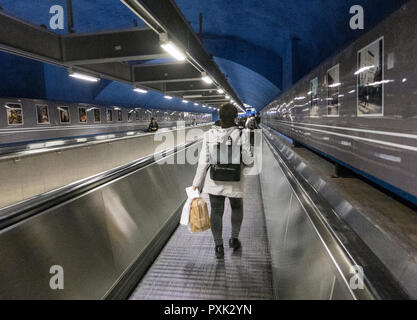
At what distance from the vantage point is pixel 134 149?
11.9m

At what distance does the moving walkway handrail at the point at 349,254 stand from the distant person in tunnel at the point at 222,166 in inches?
41.3

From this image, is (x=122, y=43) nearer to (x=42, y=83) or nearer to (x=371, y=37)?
(x=371, y=37)

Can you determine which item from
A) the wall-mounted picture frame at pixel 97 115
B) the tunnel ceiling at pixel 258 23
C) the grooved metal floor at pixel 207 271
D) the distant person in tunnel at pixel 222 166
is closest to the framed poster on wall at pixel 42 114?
the tunnel ceiling at pixel 258 23

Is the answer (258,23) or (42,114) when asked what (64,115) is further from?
(258,23)

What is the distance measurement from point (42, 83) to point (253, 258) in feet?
42.6

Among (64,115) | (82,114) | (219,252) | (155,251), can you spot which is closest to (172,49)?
(155,251)

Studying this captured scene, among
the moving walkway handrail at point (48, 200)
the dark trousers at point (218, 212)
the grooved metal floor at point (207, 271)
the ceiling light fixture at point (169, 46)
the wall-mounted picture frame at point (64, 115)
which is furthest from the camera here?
the wall-mounted picture frame at point (64, 115)

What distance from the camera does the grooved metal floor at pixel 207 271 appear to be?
286 centimetres

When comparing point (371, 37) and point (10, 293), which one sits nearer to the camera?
point (10, 293)

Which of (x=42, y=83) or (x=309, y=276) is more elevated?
(x=42, y=83)

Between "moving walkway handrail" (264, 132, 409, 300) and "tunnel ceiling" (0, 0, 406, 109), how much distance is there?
16.5 feet

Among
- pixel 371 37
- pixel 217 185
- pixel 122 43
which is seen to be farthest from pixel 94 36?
pixel 371 37

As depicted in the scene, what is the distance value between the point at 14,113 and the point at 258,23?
10.4 m

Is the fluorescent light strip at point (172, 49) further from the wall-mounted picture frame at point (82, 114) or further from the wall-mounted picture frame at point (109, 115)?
the wall-mounted picture frame at point (109, 115)
